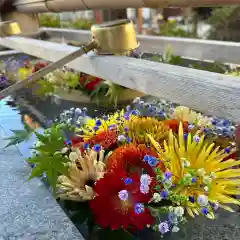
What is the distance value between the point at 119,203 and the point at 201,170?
6.4 inches

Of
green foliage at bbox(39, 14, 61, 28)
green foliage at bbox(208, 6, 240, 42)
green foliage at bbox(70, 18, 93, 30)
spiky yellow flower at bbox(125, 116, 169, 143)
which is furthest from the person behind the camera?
green foliage at bbox(39, 14, 61, 28)

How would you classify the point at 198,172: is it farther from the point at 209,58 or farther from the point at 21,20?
the point at 21,20

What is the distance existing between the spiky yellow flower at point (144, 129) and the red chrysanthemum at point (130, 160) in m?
0.10

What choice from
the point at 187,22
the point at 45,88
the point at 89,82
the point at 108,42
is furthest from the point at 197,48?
the point at 187,22

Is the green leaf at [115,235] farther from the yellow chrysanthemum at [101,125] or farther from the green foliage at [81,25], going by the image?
the green foliage at [81,25]

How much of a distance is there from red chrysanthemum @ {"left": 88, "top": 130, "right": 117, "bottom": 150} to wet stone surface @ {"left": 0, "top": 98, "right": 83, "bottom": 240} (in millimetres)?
162

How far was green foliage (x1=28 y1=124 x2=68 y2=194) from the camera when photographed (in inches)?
33.2

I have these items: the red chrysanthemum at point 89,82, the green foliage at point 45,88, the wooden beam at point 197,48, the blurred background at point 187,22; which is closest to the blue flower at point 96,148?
the red chrysanthemum at point 89,82

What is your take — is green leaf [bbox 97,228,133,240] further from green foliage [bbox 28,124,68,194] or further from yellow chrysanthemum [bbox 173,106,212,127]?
yellow chrysanthemum [bbox 173,106,212,127]

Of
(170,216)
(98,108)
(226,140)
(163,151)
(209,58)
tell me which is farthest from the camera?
(209,58)

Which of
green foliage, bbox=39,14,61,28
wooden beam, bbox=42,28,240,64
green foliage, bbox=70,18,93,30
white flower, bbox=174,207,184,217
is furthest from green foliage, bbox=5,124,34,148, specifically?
green foliage, bbox=39,14,61,28

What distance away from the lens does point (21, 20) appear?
3.43 metres

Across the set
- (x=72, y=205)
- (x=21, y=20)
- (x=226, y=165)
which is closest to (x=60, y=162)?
(x=72, y=205)

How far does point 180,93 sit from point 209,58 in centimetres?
120
